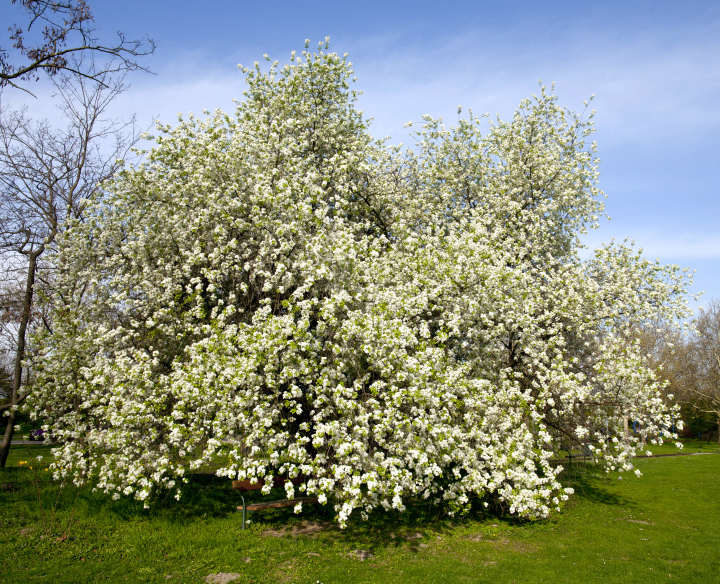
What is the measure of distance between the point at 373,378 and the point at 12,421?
1111 cm

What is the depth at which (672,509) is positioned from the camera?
15.0m

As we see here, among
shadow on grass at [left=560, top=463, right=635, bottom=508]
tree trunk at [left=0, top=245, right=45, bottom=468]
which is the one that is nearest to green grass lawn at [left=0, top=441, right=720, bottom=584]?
tree trunk at [left=0, top=245, right=45, bottom=468]

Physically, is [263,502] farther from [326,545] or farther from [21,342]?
[21,342]

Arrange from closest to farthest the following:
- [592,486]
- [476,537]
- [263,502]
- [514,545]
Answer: [514,545], [476,537], [263,502], [592,486]

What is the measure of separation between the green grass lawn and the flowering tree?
0.94 metres

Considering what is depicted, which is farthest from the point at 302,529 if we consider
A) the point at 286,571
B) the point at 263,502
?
the point at 286,571

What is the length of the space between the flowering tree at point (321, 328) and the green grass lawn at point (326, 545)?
0.94 metres

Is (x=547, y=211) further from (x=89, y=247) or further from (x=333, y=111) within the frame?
(x=89, y=247)

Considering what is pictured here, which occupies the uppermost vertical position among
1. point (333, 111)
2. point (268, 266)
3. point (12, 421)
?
point (333, 111)

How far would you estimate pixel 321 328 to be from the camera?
32.4 ft

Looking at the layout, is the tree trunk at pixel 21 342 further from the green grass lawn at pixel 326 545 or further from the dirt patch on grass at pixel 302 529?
the dirt patch on grass at pixel 302 529

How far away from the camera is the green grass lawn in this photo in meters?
8.93

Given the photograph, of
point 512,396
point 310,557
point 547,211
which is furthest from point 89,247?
point 547,211

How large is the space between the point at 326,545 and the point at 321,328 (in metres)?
4.78
